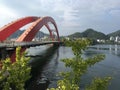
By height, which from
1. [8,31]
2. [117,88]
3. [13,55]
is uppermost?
[8,31]

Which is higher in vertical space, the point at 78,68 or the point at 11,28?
the point at 11,28

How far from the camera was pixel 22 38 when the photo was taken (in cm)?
6266

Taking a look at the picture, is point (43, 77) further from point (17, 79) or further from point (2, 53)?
point (17, 79)

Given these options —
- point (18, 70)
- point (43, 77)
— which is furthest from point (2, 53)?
point (18, 70)

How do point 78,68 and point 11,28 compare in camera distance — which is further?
point 11,28

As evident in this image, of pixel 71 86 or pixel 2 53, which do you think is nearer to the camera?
pixel 71 86

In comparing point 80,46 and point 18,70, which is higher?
point 80,46

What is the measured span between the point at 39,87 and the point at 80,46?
27.0m

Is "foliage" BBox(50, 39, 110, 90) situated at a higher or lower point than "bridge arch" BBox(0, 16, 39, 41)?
lower

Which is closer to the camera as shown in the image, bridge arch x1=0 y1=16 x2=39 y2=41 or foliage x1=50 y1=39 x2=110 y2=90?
foliage x1=50 y1=39 x2=110 y2=90

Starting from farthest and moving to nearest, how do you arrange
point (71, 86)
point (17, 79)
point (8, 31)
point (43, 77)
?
point (8, 31), point (43, 77), point (17, 79), point (71, 86)

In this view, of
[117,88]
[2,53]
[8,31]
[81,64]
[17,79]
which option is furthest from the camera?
[8,31]

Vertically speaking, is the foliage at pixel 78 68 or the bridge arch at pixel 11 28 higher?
the bridge arch at pixel 11 28

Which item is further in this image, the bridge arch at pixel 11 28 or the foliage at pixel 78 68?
the bridge arch at pixel 11 28
